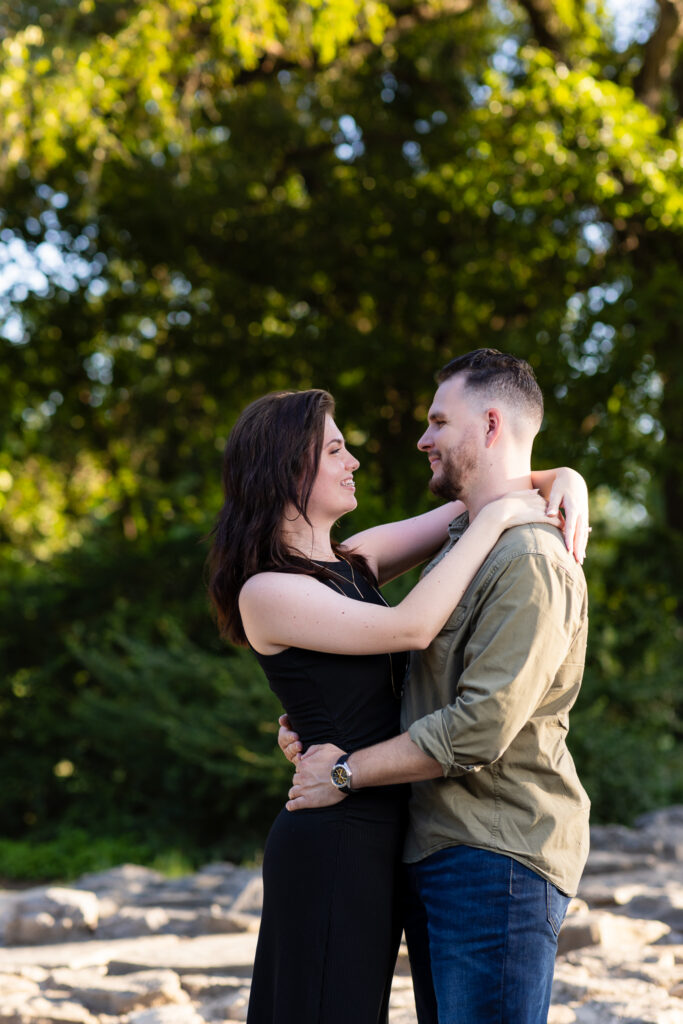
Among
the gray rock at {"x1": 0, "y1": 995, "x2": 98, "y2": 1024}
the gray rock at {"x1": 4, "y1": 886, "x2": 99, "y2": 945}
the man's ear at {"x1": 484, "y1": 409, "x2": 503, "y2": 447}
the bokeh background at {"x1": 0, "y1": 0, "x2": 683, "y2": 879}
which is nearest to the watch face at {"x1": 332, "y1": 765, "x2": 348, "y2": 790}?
the man's ear at {"x1": 484, "y1": 409, "x2": 503, "y2": 447}

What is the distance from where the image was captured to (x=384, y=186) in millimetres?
10312

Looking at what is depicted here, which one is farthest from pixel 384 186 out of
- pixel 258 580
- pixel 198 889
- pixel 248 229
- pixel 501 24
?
pixel 258 580

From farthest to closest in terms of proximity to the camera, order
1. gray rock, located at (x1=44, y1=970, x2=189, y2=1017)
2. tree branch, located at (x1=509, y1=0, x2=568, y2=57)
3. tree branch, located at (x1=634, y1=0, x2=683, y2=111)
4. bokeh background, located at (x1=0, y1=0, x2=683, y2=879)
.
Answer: tree branch, located at (x1=509, y1=0, x2=568, y2=57)
tree branch, located at (x1=634, y1=0, x2=683, y2=111)
bokeh background, located at (x1=0, y1=0, x2=683, y2=879)
gray rock, located at (x1=44, y1=970, x2=189, y2=1017)

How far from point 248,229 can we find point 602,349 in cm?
400

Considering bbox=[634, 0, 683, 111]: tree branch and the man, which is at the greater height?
bbox=[634, 0, 683, 111]: tree branch

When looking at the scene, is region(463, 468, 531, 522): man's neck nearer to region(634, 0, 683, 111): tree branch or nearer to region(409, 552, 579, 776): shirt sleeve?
region(409, 552, 579, 776): shirt sleeve

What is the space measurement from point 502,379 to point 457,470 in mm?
238

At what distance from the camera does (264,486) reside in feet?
8.31

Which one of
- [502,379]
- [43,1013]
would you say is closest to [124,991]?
[43,1013]

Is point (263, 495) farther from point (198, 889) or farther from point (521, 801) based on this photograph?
point (198, 889)

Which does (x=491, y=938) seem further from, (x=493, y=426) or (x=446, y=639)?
(x=493, y=426)

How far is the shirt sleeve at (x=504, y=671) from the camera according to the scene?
2133 millimetres

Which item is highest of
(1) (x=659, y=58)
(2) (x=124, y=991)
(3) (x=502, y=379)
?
(1) (x=659, y=58)

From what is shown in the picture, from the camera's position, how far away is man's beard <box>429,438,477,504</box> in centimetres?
249
